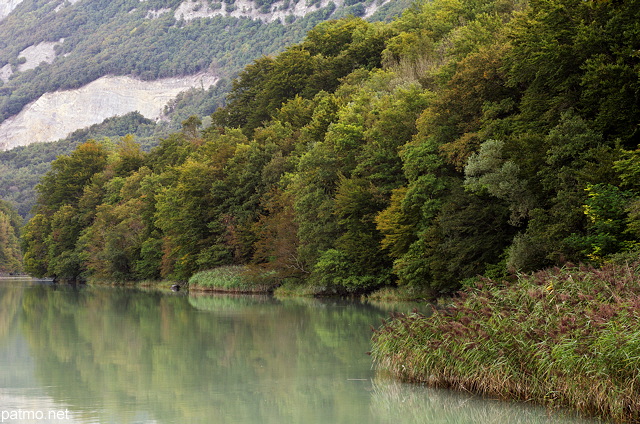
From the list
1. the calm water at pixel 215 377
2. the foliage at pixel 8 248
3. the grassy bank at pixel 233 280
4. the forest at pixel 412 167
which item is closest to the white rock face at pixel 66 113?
the foliage at pixel 8 248

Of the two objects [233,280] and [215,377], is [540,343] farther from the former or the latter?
[233,280]

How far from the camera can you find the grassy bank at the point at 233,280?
5188cm

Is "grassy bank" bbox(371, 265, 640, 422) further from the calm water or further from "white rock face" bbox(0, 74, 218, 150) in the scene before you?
"white rock face" bbox(0, 74, 218, 150)

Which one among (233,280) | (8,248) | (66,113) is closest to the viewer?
(233,280)

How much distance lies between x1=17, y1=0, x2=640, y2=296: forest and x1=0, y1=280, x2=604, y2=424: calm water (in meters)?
6.47

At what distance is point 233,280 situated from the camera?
179 feet

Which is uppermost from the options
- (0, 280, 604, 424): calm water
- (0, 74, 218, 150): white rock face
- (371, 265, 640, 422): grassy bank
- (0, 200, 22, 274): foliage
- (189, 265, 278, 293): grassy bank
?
(0, 74, 218, 150): white rock face

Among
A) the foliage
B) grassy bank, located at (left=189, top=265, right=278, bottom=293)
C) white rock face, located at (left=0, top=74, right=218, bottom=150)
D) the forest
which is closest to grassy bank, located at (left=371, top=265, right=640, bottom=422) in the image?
the forest

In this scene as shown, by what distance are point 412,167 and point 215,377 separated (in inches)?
821

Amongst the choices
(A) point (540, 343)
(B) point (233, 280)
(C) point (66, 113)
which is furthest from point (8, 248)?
(A) point (540, 343)

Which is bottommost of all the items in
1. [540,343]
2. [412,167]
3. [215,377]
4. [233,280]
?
[233,280]

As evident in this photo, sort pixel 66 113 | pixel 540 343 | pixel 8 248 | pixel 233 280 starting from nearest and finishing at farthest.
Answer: pixel 540 343 → pixel 233 280 → pixel 8 248 → pixel 66 113

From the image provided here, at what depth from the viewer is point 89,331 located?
27.9m

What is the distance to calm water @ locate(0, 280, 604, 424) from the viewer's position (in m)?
12.8
